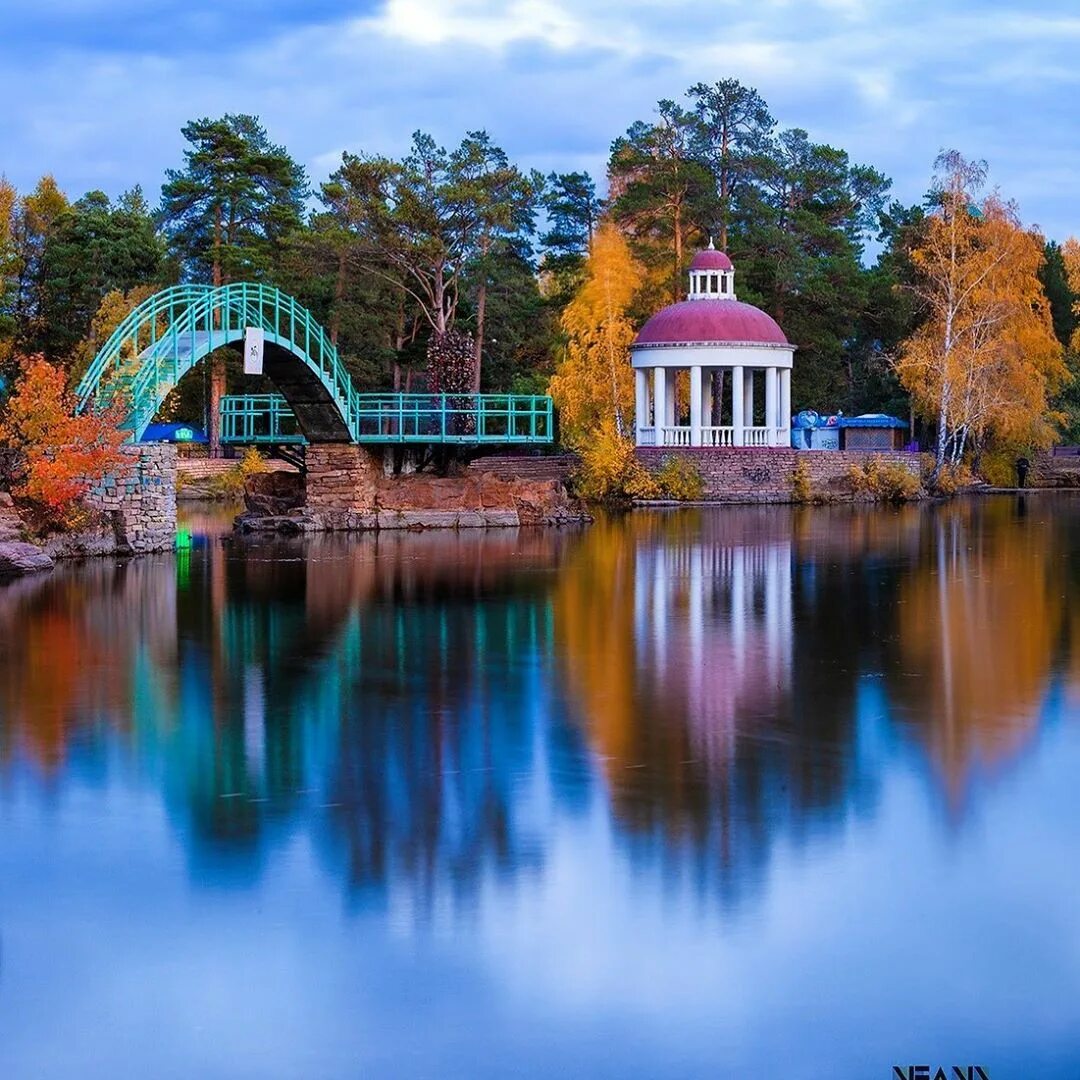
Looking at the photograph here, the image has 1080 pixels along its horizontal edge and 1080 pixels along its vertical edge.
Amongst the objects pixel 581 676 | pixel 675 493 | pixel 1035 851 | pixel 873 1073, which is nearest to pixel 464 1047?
pixel 873 1073

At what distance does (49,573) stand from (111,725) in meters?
13.9

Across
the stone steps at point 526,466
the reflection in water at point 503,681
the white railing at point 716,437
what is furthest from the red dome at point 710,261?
the reflection in water at point 503,681

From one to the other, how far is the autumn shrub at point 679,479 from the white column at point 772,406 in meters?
3.64

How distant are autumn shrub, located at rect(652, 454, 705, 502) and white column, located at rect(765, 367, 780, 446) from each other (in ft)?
11.9

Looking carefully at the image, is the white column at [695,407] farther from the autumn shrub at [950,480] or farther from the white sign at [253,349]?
the white sign at [253,349]

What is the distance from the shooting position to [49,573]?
96.9 ft

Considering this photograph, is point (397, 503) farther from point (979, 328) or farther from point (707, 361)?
point (979, 328)

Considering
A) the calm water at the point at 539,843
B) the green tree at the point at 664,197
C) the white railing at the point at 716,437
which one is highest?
the green tree at the point at 664,197

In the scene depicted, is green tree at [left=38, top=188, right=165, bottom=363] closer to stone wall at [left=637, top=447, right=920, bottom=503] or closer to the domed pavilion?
the domed pavilion

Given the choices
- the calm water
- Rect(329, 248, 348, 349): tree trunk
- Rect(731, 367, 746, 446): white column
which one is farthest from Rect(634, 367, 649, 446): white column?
A: the calm water

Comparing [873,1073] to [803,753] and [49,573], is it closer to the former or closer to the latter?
[803,753]

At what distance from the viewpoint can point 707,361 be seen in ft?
179

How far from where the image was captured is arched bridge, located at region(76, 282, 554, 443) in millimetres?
33188

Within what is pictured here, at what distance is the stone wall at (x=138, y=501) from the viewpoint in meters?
32.4
